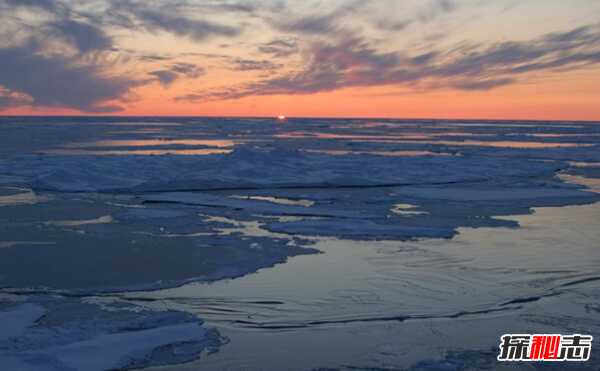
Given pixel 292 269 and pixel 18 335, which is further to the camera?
pixel 292 269

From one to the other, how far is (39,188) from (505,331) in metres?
13.1

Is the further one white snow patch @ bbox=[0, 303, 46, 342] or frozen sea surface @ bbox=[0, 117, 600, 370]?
white snow patch @ bbox=[0, 303, 46, 342]

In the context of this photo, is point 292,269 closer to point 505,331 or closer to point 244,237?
point 244,237

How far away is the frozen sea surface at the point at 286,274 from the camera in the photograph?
550cm

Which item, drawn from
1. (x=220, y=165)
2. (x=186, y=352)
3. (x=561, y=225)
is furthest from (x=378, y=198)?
(x=186, y=352)

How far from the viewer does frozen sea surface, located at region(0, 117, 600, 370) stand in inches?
217

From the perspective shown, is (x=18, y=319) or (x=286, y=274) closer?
(x=18, y=319)

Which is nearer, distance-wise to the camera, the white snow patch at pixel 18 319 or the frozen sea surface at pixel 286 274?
the frozen sea surface at pixel 286 274

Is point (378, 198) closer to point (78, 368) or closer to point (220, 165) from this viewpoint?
point (220, 165)

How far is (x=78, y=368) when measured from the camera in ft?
16.4

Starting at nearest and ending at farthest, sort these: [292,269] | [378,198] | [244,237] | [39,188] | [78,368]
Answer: [78,368]
[292,269]
[244,237]
[378,198]
[39,188]

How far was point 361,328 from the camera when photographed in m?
5.99

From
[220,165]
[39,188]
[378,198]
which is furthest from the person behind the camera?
[220,165]

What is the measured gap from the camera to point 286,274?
25.8 feet
